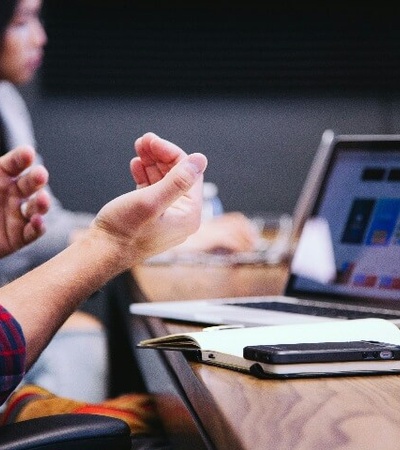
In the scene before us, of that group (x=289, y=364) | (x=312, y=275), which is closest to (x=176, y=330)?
(x=289, y=364)

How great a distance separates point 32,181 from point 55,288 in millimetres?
543

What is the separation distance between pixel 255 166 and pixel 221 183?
7.2 inches

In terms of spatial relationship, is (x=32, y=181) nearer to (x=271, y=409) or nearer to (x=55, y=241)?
(x=271, y=409)

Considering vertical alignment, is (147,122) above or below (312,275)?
above

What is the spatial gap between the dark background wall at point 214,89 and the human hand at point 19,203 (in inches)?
92.3

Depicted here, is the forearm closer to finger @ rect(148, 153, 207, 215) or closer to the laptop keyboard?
finger @ rect(148, 153, 207, 215)

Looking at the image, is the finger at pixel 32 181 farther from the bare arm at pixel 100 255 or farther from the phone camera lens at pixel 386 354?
the phone camera lens at pixel 386 354

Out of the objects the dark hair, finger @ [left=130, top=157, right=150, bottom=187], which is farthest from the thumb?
the dark hair

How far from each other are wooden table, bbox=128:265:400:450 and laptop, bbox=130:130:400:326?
0.93ft

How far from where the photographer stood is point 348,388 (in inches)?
33.4

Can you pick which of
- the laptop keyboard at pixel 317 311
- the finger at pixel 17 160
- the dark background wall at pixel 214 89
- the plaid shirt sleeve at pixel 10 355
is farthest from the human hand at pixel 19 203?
the dark background wall at pixel 214 89

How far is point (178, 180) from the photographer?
42.2 inches

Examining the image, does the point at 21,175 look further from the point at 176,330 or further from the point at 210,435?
the point at 210,435

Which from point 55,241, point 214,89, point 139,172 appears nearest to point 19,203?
point 139,172
